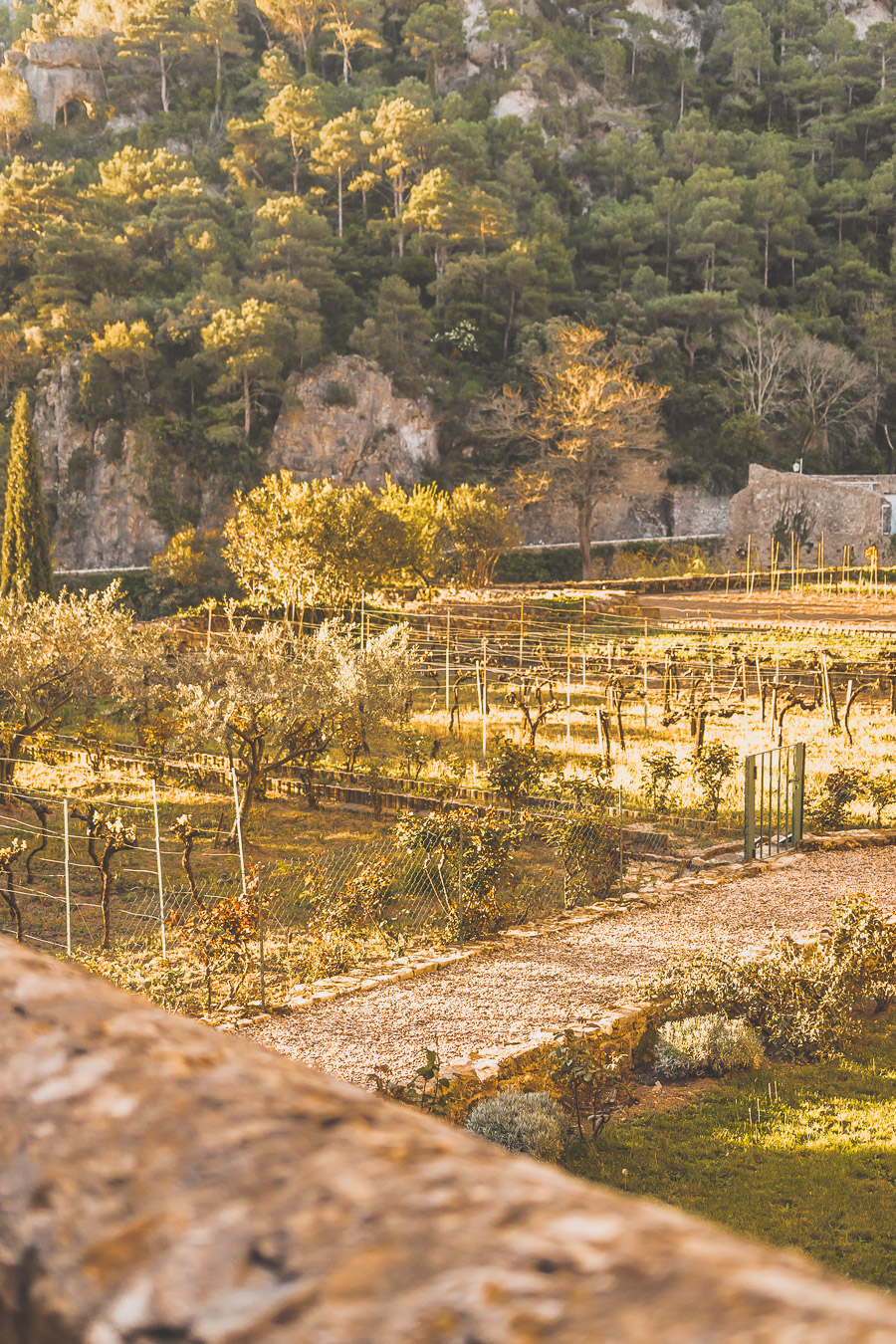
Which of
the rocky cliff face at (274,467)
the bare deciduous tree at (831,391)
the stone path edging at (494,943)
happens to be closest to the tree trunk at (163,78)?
the rocky cliff face at (274,467)

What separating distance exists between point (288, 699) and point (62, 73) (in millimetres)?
63578

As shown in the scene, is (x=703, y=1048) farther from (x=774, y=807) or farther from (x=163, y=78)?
(x=163, y=78)

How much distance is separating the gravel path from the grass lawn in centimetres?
96

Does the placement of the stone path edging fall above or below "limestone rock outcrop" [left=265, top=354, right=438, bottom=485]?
below

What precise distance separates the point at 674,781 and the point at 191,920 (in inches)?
263

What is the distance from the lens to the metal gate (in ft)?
34.1

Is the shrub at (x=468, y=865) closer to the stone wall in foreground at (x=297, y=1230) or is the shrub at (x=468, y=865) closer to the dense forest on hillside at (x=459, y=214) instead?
the stone wall in foreground at (x=297, y=1230)

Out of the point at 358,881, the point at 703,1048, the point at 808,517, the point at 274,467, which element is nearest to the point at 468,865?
the point at 358,881

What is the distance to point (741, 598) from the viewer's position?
2991 cm

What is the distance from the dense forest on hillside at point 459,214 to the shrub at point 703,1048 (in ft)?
117

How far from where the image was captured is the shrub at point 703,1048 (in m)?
6.48

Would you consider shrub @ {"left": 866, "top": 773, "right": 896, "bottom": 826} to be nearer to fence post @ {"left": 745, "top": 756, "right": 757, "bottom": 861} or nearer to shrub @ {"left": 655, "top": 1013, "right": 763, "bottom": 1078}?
fence post @ {"left": 745, "top": 756, "right": 757, "bottom": 861}

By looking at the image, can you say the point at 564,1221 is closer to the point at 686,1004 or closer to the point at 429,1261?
the point at 429,1261

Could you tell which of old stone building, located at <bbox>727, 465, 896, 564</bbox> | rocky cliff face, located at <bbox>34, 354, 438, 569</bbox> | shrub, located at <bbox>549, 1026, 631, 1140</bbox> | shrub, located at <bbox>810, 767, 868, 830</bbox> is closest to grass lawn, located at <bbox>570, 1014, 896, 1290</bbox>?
shrub, located at <bbox>549, 1026, 631, 1140</bbox>
